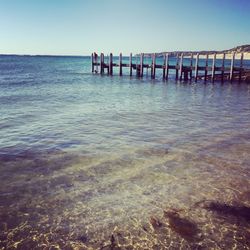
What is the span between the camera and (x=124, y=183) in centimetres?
708

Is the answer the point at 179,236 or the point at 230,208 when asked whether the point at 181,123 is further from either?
the point at 179,236

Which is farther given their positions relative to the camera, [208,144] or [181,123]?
[181,123]

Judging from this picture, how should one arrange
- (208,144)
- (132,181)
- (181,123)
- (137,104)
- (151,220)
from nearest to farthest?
(151,220) < (132,181) < (208,144) < (181,123) < (137,104)

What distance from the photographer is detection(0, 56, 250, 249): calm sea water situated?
5.20 m

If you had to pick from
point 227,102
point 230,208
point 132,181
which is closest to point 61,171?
point 132,181

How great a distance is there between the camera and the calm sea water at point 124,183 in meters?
5.20

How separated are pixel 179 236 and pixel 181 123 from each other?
8554 mm

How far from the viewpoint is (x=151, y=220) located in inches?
221

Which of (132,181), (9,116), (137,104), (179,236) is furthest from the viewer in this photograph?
(137,104)

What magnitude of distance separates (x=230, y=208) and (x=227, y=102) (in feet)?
49.6

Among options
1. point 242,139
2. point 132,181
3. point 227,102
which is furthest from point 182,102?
point 132,181

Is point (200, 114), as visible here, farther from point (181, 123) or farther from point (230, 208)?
point (230, 208)

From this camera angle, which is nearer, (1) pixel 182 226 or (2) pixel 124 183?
(1) pixel 182 226

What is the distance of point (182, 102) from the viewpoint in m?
19.9
